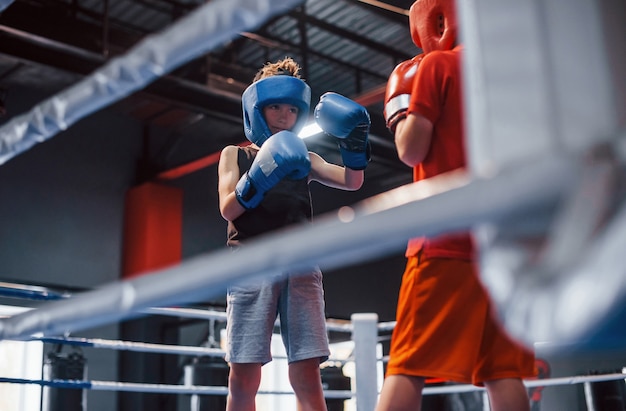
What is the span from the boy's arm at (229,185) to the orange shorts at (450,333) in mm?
482

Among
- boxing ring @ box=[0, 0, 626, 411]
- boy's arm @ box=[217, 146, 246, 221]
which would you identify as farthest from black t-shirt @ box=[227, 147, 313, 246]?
boxing ring @ box=[0, 0, 626, 411]

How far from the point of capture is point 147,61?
1049 millimetres

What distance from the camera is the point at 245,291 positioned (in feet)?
5.47

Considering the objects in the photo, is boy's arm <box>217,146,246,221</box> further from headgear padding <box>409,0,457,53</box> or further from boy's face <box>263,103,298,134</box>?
headgear padding <box>409,0,457,53</box>

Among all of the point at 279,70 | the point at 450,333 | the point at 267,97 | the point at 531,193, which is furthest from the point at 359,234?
the point at 279,70

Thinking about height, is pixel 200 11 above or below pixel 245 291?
above

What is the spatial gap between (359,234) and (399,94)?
2.93 ft

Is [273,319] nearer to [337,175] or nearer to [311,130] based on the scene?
[337,175]

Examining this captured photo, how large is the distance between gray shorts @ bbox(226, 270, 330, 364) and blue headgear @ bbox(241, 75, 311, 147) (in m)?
0.34

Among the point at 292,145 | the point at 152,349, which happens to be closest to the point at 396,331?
the point at 292,145

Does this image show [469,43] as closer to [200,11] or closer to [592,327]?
[592,327]

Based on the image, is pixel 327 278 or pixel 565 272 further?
pixel 327 278

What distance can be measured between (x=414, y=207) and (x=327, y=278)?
7692mm

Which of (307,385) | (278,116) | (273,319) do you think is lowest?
(307,385)
